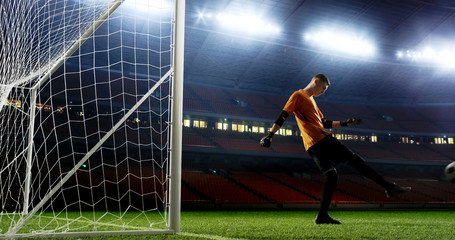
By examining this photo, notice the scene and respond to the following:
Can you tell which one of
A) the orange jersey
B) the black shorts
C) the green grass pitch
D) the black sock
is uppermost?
the orange jersey

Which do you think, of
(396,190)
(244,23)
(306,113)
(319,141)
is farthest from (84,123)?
(244,23)

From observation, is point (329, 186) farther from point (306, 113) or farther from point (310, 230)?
point (306, 113)

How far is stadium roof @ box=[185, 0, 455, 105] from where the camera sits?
16.4 meters

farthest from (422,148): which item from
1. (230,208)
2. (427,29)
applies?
(230,208)

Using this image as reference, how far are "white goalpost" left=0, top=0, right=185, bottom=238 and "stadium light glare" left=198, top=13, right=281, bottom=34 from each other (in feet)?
8.48

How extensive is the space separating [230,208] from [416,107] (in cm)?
2188

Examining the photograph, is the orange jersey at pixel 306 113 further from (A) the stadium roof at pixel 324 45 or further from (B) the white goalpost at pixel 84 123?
(A) the stadium roof at pixel 324 45

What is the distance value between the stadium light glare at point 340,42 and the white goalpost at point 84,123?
26.6 ft

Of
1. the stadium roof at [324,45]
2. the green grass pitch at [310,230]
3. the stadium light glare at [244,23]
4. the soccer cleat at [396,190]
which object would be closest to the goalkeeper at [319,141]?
the soccer cleat at [396,190]

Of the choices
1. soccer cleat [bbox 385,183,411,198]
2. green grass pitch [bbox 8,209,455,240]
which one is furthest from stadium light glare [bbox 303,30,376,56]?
soccer cleat [bbox 385,183,411,198]

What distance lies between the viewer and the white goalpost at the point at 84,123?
10.5 ft

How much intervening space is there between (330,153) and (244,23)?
14589 mm

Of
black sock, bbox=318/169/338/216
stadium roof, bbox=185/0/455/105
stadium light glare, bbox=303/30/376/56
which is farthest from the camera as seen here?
stadium light glare, bbox=303/30/376/56

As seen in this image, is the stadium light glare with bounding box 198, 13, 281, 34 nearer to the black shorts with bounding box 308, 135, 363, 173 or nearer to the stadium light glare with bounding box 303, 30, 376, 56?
the stadium light glare with bounding box 303, 30, 376, 56
